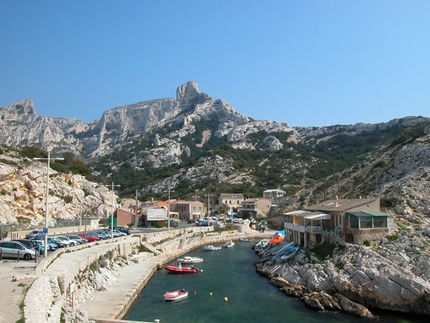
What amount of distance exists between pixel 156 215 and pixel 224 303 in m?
48.4

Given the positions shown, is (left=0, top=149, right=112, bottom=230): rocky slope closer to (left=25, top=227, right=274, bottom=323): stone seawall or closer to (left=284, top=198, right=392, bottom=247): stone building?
(left=25, top=227, right=274, bottom=323): stone seawall

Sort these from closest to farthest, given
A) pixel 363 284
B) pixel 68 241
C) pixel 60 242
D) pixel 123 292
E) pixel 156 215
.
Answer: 1. pixel 363 284
2. pixel 123 292
3. pixel 60 242
4. pixel 68 241
5. pixel 156 215

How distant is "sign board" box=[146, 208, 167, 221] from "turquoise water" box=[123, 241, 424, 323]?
114ft

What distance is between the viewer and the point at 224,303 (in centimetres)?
2878

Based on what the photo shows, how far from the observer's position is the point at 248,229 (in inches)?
3302

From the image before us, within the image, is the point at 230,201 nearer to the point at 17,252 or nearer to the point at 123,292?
the point at 123,292

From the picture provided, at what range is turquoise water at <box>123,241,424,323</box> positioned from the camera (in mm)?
A: 24875

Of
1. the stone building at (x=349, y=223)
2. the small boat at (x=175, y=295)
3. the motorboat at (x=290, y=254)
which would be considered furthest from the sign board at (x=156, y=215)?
the small boat at (x=175, y=295)

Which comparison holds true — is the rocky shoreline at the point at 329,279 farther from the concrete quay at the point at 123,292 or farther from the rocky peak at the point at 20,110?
the rocky peak at the point at 20,110

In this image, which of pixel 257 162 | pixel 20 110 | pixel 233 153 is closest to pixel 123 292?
pixel 257 162

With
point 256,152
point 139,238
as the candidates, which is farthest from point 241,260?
point 256,152

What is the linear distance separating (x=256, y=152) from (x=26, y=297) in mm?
135437

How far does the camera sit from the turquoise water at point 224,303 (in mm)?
24875

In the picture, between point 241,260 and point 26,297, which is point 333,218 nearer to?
point 241,260
